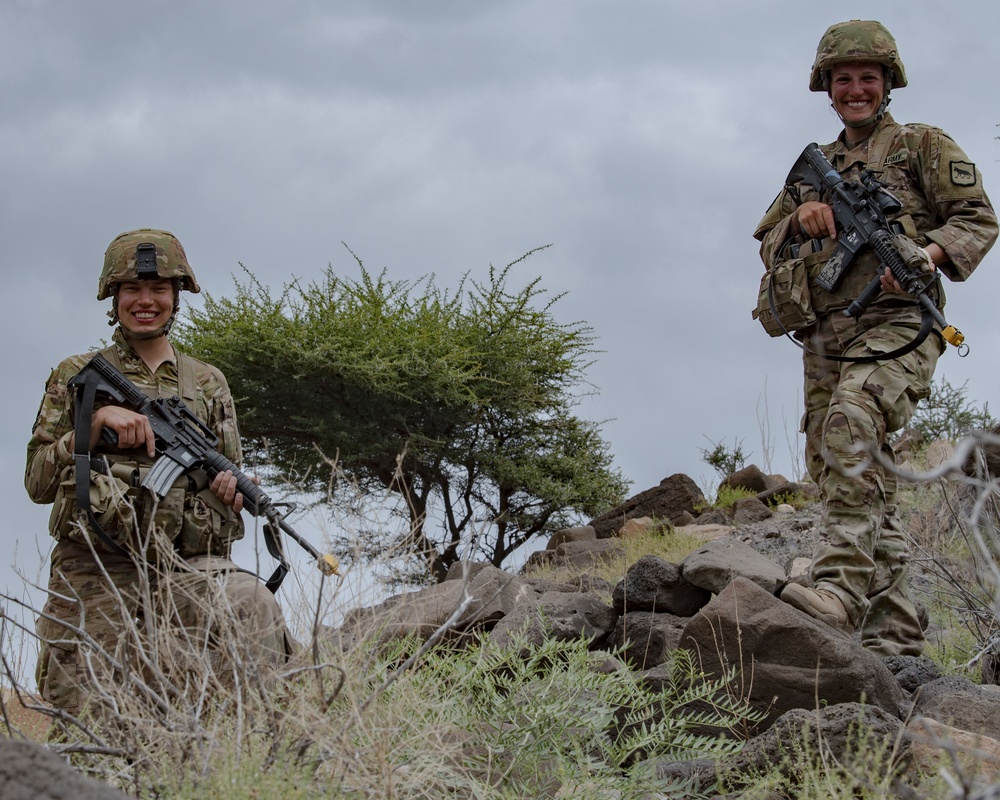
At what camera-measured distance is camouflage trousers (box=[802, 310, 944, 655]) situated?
591cm

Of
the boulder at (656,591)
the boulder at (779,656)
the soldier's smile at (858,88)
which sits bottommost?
the boulder at (779,656)

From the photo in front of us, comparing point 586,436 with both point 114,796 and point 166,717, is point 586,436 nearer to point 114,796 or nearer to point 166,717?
point 166,717

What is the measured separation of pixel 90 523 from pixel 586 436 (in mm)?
10319

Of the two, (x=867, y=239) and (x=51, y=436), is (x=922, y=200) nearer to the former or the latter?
(x=867, y=239)

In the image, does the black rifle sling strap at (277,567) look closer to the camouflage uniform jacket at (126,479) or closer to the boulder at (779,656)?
the camouflage uniform jacket at (126,479)

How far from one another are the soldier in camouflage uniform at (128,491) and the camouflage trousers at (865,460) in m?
2.85

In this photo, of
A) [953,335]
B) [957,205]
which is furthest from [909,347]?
[957,205]

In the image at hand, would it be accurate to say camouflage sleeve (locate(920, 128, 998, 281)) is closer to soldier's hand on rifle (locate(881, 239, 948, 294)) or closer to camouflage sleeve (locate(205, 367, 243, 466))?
soldier's hand on rifle (locate(881, 239, 948, 294))

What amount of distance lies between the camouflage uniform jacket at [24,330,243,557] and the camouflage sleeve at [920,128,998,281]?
12.3ft

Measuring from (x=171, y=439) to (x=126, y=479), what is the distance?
0.25 meters

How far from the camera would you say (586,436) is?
48.5 ft

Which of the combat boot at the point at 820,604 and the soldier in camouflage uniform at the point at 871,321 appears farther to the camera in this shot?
the soldier in camouflage uniform at the point at 871,321

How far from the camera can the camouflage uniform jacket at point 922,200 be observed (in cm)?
622

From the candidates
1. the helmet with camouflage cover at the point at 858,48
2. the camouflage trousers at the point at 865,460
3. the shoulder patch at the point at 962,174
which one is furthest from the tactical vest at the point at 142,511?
the shoulder patch at the point at 962,174
